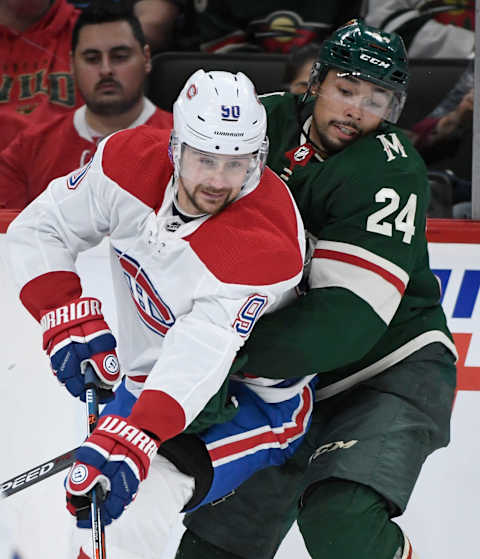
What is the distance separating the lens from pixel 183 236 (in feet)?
5.32

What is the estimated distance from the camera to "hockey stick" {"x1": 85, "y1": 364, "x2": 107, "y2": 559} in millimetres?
1479

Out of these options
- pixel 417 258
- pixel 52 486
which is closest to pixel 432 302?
pixel 417 258

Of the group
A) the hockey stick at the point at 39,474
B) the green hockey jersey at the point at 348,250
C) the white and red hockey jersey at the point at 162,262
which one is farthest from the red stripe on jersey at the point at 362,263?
the hockey stick at the point at 39,474

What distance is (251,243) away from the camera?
160cm

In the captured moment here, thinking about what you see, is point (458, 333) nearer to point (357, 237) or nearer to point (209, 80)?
point (357, 237)

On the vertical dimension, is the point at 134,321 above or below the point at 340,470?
above

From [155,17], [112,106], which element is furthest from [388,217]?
[155,17]

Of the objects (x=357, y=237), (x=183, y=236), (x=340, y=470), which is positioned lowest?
(x=340, y=470)

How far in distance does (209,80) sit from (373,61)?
0.39m

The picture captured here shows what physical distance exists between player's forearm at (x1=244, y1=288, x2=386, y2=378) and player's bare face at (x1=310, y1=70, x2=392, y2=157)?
310mm

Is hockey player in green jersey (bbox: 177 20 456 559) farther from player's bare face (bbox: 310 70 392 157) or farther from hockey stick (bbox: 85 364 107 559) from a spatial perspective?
hockey stick (bbox: 85 364 107 559)

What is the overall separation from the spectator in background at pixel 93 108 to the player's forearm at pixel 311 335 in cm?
98

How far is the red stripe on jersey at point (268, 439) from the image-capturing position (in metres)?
1.73

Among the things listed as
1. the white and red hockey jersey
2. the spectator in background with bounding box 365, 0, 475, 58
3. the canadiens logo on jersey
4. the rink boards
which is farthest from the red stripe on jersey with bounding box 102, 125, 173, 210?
the spectator in background with bounding box 365, 0, 475, 58
